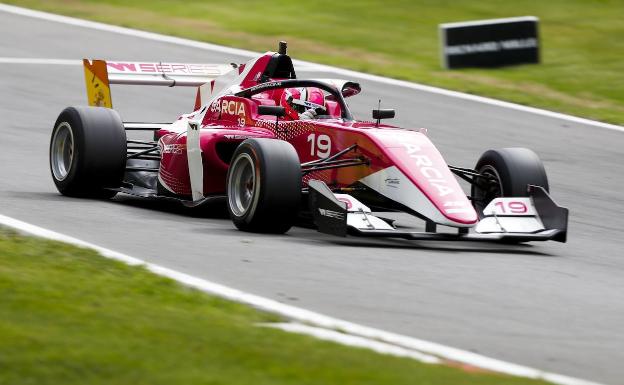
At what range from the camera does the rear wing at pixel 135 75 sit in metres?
13.2

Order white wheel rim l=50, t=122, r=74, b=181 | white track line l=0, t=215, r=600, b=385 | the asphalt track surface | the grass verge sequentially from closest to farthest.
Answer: the grass verge
white track line l=0, t=215, r=600, b=385
the asphalt track surface
white wheel rim l=50, t=122, r=74, b=181

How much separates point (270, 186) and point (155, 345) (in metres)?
3.75

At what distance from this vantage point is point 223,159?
37.0ft

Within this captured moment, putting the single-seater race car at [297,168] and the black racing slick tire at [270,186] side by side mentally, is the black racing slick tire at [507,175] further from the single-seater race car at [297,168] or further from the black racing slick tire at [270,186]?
the black racing slick tire at [270,186]

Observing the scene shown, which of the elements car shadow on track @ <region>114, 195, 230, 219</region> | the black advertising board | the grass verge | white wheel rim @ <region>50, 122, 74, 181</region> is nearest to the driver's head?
car shadow on track @ <region>114, 195, 230, 219</region>

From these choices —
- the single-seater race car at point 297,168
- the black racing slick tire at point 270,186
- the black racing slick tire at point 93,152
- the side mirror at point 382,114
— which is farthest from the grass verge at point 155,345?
the black racing slick tire at point 93,152

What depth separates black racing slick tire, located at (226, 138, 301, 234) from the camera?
9852 mm

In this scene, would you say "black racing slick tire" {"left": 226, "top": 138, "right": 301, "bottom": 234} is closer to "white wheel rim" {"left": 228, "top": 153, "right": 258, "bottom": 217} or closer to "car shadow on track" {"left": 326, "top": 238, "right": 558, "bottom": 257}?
"white wheel rim" {"left": 228, "top": 153, "right": 258, "bottom": 217}

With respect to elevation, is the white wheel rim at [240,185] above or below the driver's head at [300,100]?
below

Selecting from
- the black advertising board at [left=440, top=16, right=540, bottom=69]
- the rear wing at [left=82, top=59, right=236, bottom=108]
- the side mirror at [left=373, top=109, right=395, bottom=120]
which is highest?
the black advertising board at [left=440, top=16, right=540, bottom=69]

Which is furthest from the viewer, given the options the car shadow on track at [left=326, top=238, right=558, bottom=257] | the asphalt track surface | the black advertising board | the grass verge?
the black advertising board

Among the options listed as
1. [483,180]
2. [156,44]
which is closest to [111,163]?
[483,180]

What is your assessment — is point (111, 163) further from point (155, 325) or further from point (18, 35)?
point (18, 35)

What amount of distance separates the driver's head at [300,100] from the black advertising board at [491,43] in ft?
32.4
